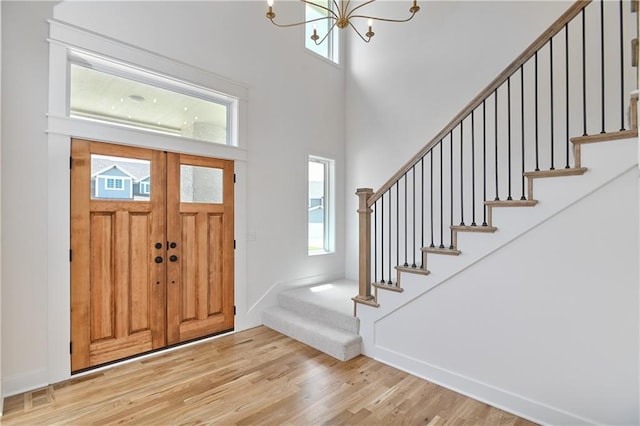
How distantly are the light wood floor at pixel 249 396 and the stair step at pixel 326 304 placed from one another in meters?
0.42

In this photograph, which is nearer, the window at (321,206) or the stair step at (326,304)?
the stair step at (326,304)

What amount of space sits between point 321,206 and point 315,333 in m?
2.40

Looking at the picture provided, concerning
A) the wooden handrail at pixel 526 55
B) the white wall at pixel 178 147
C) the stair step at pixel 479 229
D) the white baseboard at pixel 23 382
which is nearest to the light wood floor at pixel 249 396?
the white baseboard at pixel 23 382

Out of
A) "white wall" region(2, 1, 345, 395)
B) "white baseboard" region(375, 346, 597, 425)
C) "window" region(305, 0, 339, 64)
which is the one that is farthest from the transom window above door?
"white baseboard" region(375, 346, 597, 425)

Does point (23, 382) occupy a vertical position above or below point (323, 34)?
below

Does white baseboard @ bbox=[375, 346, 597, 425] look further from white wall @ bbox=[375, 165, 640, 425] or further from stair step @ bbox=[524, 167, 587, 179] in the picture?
stair step @ bbox=[524, 167, 587, 179]

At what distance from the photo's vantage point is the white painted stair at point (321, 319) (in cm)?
334

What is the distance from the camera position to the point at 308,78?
16.3ft

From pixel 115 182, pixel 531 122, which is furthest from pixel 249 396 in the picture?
pixel 531 122

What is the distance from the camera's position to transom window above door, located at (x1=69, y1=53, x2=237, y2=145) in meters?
3.03

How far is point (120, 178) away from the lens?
318 centimetres

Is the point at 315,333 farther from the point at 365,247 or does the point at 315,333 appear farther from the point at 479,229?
the point at 479,229

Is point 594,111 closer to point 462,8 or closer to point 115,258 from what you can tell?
point 462,8

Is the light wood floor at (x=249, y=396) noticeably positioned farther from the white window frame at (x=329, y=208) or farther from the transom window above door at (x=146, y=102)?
the transom window above door at (x=146, y=102)
